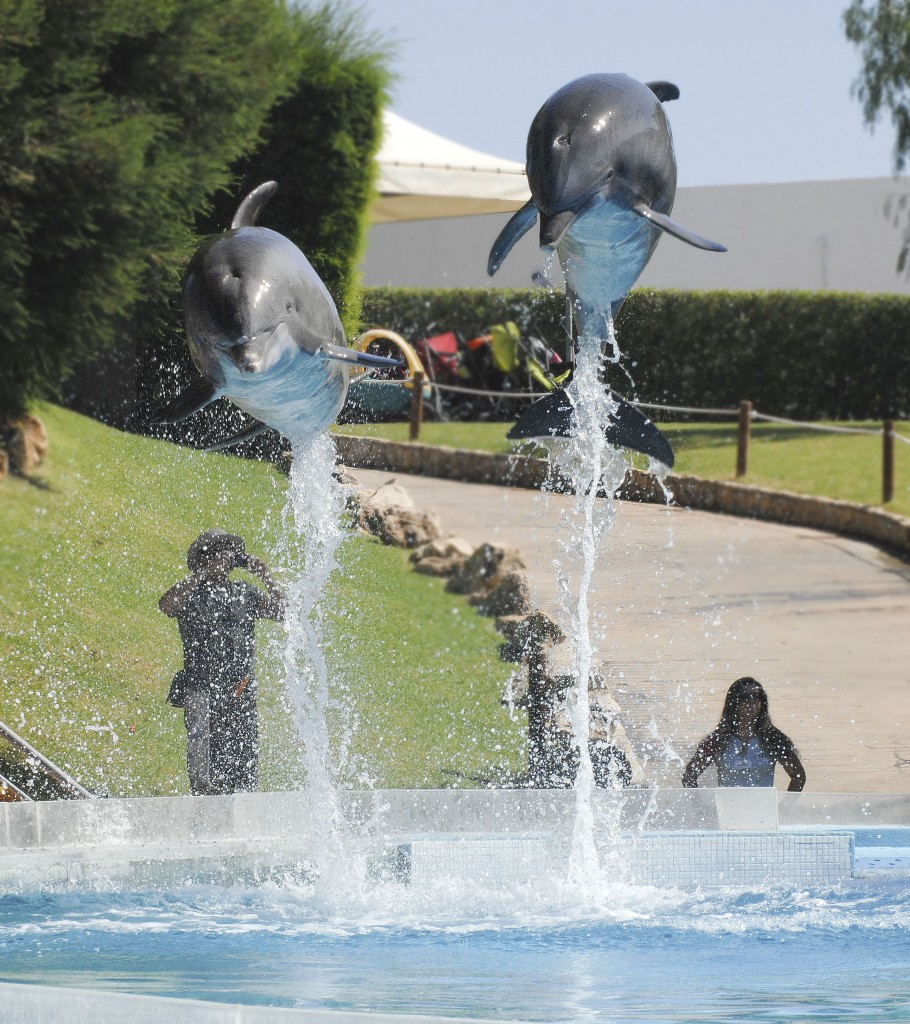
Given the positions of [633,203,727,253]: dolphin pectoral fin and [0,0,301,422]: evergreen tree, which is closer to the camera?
[633,203,727,253]: dolphin pectoral fin

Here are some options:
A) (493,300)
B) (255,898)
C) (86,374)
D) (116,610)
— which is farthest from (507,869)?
(493,300)

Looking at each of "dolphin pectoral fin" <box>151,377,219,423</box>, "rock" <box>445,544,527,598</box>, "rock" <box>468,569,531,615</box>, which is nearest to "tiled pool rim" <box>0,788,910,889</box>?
"dolphin pectoral fin" <box>151,377,219,423</box>

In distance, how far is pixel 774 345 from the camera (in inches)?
825

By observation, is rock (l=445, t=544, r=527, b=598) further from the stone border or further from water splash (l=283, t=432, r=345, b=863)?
water splash (l=283, t=432, r=345, b=863)

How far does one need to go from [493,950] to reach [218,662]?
221 cm

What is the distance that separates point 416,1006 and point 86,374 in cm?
967

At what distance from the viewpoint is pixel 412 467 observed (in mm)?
17312

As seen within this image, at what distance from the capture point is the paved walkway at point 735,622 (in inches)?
355

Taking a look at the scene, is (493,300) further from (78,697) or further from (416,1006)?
(416,1006)

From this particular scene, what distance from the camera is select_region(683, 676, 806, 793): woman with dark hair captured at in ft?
23.3

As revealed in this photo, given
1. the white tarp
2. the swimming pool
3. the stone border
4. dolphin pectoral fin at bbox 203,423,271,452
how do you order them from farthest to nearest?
1. the stone border
2. the white tarp
3. dolphin pectoral fin at bbox 203,423,271,452
4. the swimming pool

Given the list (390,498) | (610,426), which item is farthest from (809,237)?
(610,426)

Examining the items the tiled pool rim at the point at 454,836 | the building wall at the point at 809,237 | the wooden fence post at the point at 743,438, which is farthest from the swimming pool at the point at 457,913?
the building wall at the point at 809,237

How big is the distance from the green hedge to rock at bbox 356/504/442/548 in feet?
24.7
